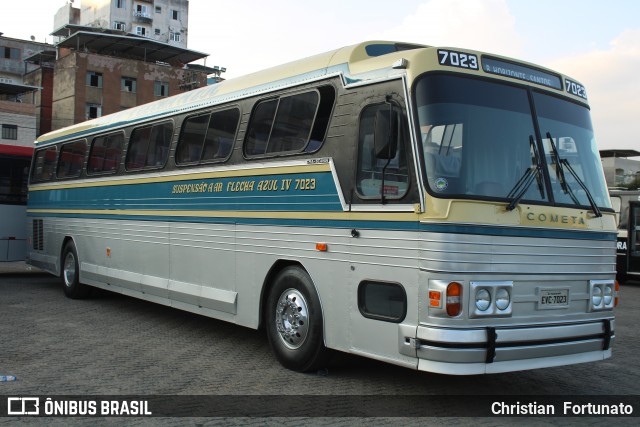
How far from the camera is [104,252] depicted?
12594 millimetres

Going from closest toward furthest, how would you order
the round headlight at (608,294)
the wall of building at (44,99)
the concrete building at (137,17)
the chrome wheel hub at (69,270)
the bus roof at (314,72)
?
1. the bus roof at (314,72)
2. the round headlight at (608,294)
3. the chrome wheel hub at (69,270)
4. the wall of building at (44,99)
5. the concrete building at (137,17)

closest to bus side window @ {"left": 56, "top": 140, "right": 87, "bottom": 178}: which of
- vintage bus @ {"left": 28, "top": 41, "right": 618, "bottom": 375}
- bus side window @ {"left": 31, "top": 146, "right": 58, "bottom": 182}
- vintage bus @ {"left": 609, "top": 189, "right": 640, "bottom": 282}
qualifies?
bus side window @ {"left": 31, "top": 146, "right": 58, "bottom": 182}

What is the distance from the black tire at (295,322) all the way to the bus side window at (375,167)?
1377 millimetres

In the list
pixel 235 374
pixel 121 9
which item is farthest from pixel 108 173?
pixel 121 9

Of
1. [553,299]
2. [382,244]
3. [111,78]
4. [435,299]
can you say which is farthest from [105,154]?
[111,78]

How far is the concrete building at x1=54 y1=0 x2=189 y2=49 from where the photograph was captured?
84.8 metres

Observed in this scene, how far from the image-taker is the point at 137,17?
284ft

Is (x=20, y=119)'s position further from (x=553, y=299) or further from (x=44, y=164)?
(x=553, y=299)

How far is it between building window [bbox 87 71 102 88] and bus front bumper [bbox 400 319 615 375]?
61.0 metres

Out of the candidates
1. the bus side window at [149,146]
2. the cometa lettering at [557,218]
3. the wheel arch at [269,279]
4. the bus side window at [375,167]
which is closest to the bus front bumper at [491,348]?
the cometa lettering at [557,218]

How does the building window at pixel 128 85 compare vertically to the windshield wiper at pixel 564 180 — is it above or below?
above

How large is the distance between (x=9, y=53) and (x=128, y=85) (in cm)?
2962

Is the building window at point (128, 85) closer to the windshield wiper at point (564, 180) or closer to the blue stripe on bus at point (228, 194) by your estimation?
the blue stripe on bus at point (228, 194)

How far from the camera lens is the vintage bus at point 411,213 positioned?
611 cm
